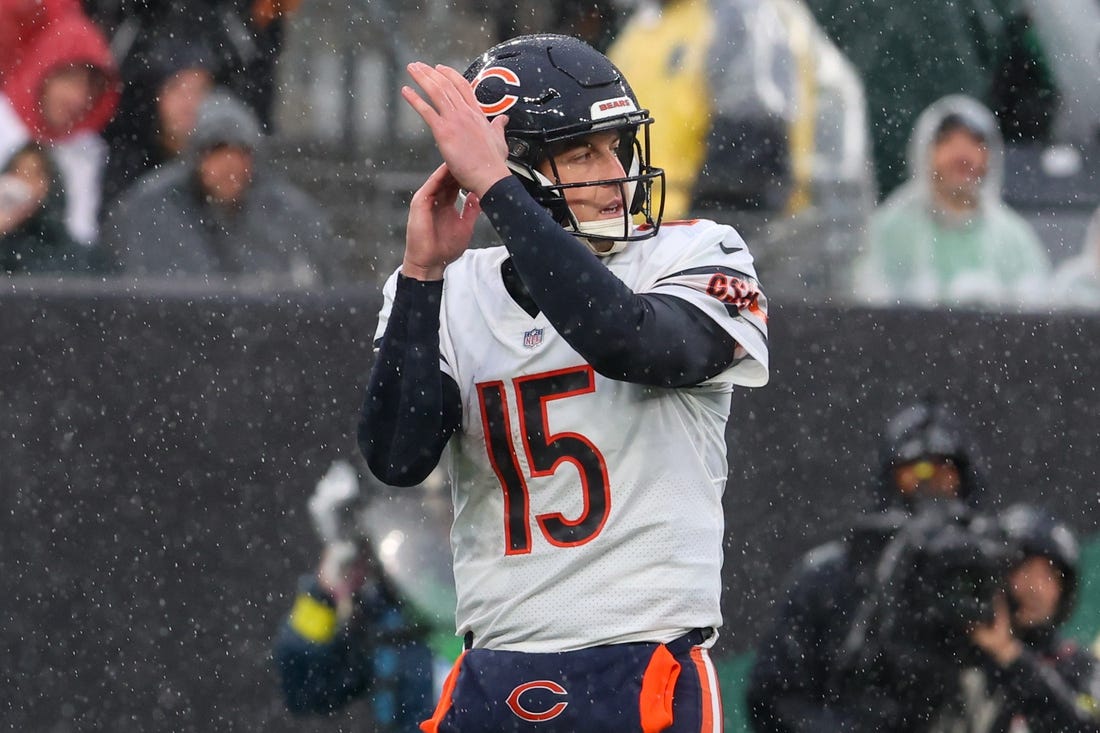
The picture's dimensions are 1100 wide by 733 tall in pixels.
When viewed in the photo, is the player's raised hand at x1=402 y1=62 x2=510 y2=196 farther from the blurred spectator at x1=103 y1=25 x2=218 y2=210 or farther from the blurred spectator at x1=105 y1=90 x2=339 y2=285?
the blurred spectator at x1=103 y1=25 x2=218 y2=210

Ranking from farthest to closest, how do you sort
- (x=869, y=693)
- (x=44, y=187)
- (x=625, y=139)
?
1. (x=44, y=187)
2. (x=869, y=693)
3. (x=625, y=139)

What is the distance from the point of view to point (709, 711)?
293 cm

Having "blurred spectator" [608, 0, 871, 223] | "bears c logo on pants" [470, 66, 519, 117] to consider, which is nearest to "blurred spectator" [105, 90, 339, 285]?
"blurred spectator" [608, 0, 871, 223]

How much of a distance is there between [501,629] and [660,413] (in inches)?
18.3

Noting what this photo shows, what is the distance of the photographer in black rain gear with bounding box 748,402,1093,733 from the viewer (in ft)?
16.8

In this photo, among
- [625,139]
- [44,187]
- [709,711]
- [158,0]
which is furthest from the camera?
[158,0]

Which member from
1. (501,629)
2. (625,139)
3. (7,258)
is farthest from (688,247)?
(7,258)

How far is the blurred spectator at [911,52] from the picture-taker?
600cm

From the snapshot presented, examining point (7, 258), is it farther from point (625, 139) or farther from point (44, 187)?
point (625, 139)

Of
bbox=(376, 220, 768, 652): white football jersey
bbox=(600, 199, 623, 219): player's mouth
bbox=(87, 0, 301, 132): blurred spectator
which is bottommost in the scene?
bbox=(376, 220, 768, 652): white football jersey

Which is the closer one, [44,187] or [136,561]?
[136,561]

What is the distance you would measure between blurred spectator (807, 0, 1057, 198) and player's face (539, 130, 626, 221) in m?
3.06

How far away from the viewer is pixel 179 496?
518 cm

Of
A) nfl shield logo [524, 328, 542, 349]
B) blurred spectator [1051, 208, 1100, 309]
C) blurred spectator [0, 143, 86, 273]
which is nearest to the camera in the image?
nfl shield logo [524, 328, 542, 349]
